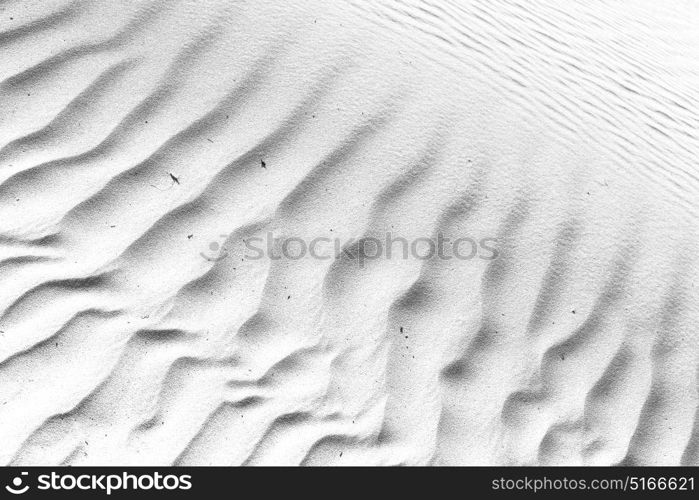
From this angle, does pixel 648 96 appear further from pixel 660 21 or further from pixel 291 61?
pixel 291 61

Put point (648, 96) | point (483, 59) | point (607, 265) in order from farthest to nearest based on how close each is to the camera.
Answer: point (648, 96)
point (483, 59)
point (607, 265)

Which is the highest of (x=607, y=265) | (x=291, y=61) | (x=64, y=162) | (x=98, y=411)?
(x=291, y=61)
